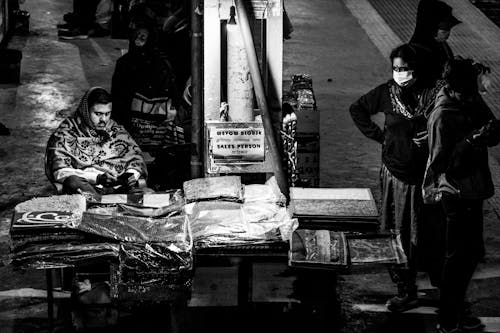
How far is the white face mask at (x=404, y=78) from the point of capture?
7.77 metres

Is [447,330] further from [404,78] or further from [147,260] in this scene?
Answer: [147,260]

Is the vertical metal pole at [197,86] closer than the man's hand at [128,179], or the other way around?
the vertical metal pole at [197,86]

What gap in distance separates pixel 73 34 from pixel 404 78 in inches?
401

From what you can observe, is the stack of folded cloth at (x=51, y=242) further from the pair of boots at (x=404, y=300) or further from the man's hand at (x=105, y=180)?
the pair of boots at (x=404, y=300)

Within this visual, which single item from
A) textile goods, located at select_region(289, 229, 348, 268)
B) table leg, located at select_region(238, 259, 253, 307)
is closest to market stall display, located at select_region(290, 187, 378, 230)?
textile goods, located at select_region(289, 229, 348, 268)

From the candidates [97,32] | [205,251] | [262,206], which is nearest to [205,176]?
[262,206]

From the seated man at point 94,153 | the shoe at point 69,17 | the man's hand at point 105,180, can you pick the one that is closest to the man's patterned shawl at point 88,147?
the seated man at point 94,153

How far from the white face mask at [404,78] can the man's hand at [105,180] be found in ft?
7.86

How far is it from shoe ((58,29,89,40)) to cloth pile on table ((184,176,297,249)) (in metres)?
10.0

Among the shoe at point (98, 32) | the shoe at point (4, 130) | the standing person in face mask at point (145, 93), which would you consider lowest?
the shoe at point (98, 32)

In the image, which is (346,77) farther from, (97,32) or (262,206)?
(262,206)

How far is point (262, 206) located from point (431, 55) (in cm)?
217

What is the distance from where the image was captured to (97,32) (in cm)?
1720

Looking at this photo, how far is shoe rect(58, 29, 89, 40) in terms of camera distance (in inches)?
667
